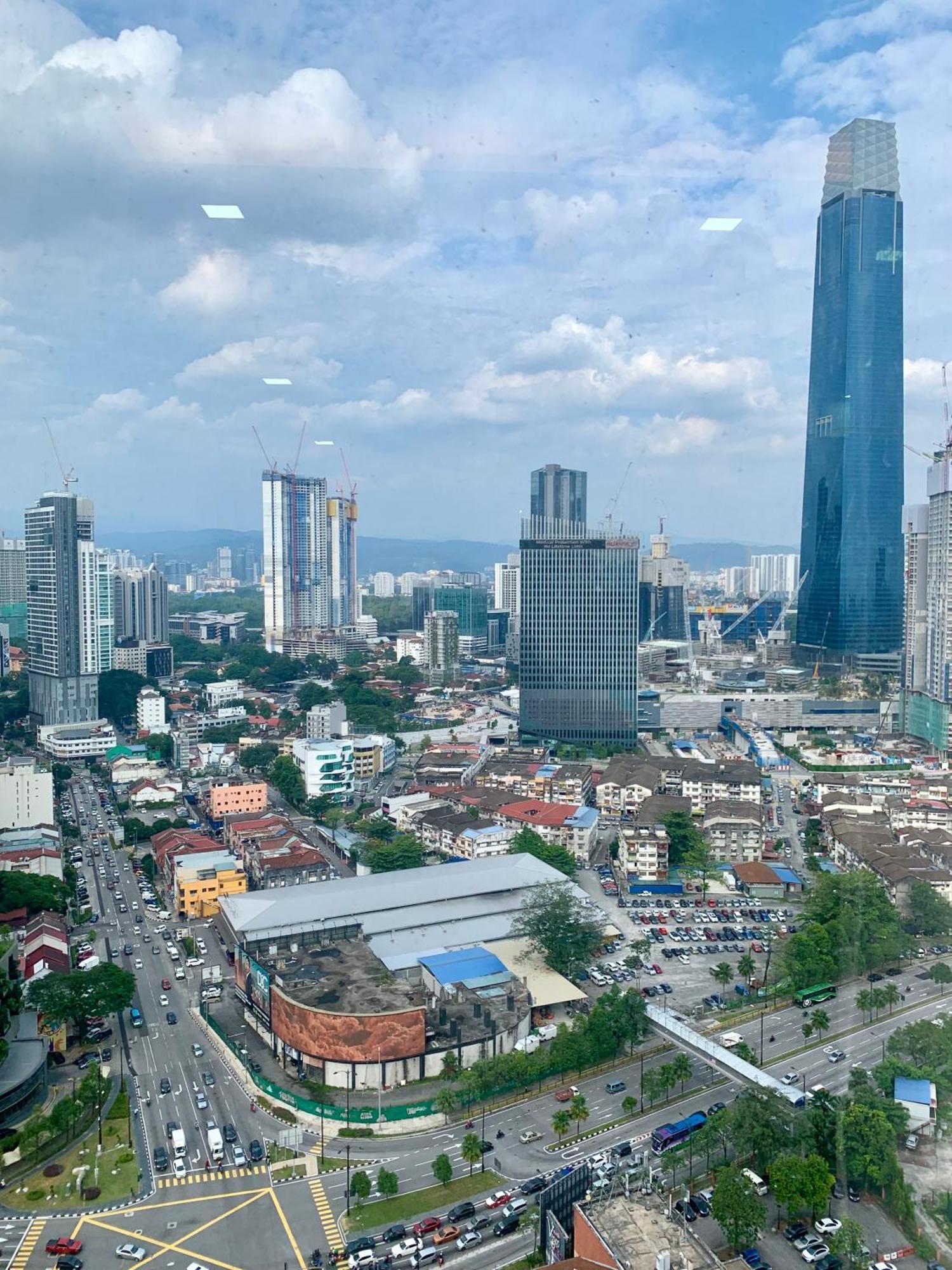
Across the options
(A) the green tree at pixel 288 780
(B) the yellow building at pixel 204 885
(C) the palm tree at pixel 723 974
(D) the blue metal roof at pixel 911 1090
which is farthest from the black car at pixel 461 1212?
(A) the green tree at pixel 288 780

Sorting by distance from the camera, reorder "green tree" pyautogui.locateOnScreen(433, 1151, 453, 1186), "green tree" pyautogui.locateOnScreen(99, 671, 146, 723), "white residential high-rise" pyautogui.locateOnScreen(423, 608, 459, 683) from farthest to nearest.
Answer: "white residential high-rise" pyautogui.locateOnScreen(423, 608, 459, 683) → "green tree" pyautogui.locateOnScreen(99, 671, 146, 723) → "green tree" pyautogui.locateOnScreen(433, 1151, 453, 1186)

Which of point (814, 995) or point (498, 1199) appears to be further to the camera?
point (814, 995)

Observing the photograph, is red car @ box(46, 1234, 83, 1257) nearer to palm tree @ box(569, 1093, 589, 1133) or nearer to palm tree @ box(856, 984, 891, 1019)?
palm tree @ box(569, 1093, 589, 1133)

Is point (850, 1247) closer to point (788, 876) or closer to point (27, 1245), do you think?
point (27, 1245)

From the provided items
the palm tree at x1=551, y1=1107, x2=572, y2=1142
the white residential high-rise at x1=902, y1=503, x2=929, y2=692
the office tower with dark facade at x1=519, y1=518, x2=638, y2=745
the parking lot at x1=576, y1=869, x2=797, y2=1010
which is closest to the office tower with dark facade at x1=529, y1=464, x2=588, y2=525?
the office tower with dark facade at x1=519, y1=518, x2=638, y2=745

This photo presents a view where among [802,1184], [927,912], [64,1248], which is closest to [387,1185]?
[64,1248]

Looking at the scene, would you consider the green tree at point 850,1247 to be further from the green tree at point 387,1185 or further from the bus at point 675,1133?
the green tree at point 387,1185
